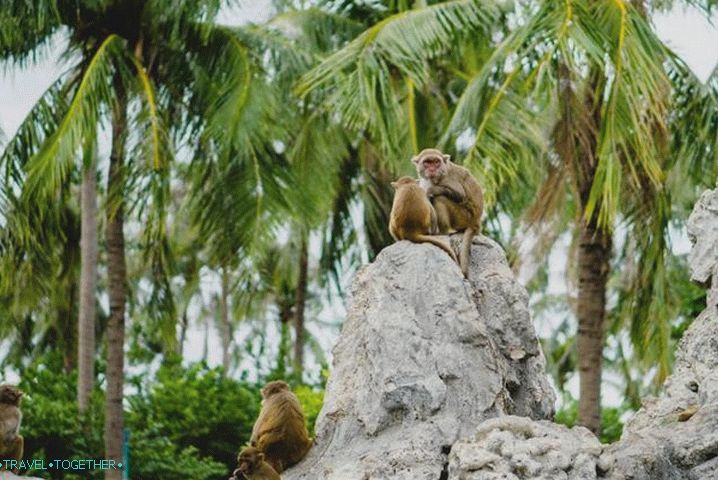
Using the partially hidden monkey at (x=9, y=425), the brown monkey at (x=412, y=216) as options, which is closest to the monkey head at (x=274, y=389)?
the brown monkey at (x=412, y=216)

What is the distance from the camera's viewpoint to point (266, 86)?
1798 cm

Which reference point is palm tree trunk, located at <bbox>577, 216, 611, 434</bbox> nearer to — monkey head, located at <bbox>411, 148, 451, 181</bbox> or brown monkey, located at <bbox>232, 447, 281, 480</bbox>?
monkey head, located at <bbox>411, 148, 451, 181</bbox>

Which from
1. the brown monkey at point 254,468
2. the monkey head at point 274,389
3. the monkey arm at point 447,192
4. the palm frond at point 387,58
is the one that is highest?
the palm frond at point 387,58

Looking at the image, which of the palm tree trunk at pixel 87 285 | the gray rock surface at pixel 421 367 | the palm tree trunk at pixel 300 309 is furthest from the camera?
the palm tree trunk at pixel 300 309

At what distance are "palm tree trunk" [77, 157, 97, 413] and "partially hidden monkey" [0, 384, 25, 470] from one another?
708cm

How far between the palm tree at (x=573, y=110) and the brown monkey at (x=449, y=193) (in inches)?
106

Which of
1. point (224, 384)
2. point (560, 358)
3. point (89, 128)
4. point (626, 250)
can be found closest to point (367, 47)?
point (89, 128)

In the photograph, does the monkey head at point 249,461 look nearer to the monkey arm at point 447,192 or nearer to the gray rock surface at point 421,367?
the gray rock surface at point 421,367

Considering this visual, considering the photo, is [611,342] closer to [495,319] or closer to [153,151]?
[153,151]

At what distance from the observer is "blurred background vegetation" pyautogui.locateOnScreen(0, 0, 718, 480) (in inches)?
621

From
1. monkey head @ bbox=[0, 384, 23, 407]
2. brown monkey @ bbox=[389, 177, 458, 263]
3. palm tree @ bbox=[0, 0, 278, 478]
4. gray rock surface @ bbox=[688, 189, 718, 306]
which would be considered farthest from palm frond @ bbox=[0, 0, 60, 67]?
gray rock surface @ bbox=[688, 189, 718, 306]

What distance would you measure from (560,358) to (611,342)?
4.85 feet

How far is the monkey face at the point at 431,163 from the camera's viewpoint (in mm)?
11664

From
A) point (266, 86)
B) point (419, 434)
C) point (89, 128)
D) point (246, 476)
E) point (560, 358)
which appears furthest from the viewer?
point (560, 358)
